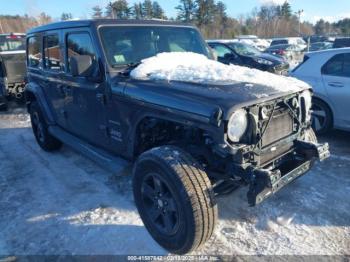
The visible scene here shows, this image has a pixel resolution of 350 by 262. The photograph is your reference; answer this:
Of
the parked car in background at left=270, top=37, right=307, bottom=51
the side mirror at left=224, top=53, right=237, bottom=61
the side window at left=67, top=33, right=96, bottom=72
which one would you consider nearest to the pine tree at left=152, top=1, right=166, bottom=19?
the side mirror at left=224, top=53, right=237, bottom=61

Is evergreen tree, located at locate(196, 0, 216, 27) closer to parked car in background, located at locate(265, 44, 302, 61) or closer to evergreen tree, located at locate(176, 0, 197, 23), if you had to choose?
evergreen tree, located at locate(176, 0, 197, 23)

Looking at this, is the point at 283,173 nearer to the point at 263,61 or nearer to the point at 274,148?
the point at 274,148

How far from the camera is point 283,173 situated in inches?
133

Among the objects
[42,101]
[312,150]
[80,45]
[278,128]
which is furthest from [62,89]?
[312,150]

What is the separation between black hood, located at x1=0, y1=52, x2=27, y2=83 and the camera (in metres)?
10.2

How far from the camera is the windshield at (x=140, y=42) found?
3.92 metres

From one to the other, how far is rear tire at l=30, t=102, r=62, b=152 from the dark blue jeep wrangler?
1.30 meters

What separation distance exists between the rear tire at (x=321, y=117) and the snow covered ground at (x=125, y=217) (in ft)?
2.80

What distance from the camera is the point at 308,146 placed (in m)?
3.41

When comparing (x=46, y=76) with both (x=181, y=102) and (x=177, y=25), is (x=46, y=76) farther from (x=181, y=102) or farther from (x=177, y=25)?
(x=181, y=102)

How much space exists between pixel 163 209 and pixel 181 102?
0.99m

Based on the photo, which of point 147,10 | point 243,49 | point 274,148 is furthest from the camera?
point 147,10

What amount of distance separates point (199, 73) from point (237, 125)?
96 cm

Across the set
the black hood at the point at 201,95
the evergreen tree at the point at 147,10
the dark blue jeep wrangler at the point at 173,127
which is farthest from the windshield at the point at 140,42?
the evergreen tree at the point at 147,10
